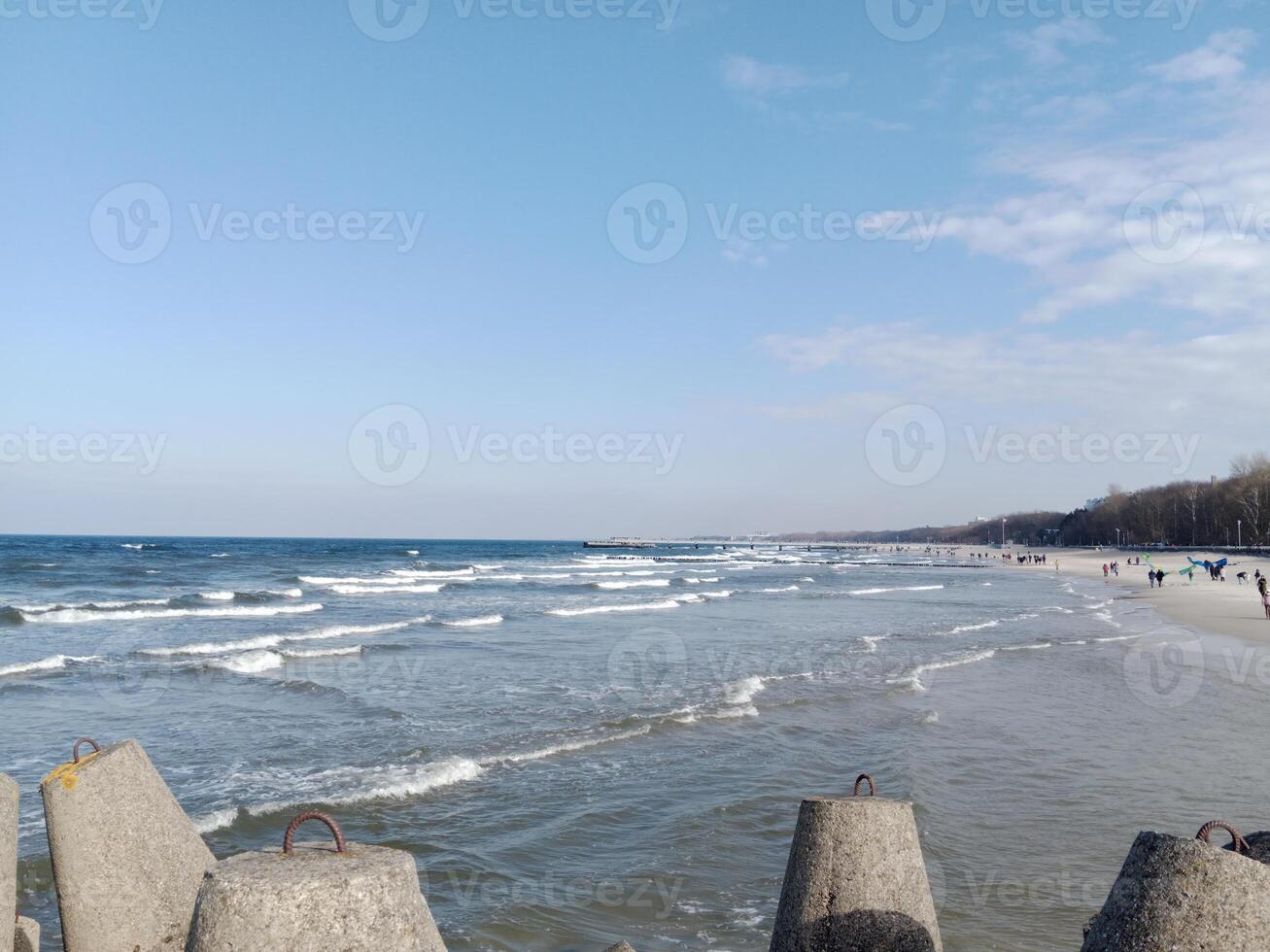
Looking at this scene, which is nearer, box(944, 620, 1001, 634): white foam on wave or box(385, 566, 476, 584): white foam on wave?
box(944, 620, 1001, 634): white foam on wave

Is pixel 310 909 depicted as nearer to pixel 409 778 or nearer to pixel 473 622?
pixel 409 778

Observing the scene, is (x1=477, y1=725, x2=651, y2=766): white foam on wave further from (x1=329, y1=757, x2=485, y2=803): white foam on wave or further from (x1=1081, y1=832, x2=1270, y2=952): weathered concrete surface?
(x1=1081, y1=832, x2=1270, y2=952): weathered concrete surface

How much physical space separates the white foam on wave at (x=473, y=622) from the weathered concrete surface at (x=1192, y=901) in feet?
99.9

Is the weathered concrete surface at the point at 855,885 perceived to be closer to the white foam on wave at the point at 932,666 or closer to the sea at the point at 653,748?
the sea at the point at 653,748

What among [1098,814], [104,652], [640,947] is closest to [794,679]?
[1098,814]

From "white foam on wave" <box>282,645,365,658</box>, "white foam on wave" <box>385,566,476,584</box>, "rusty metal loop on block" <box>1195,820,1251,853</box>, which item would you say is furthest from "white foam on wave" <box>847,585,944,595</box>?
"rusty metal loop on block" <box>1195,820,1251,853</box>

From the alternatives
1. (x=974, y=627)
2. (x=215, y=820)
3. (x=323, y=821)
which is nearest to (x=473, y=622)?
(x=974, y=627)

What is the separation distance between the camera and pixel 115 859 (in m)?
4.78

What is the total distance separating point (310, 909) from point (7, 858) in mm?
2636

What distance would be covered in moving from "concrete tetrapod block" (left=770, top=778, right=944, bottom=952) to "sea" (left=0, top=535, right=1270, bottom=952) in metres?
2.94

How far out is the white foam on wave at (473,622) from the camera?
33.0 metres

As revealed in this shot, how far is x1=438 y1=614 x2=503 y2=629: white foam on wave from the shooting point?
32969mm

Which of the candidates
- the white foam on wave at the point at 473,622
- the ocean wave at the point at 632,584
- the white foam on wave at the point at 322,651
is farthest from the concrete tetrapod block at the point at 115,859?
the ocean wave at the point at 632,584

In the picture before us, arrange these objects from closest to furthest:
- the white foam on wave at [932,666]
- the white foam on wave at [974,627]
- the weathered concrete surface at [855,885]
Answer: the weathered concrete surface at [855,885], the white foam on wave at [932,666], the white foam on wave at [974,627]
